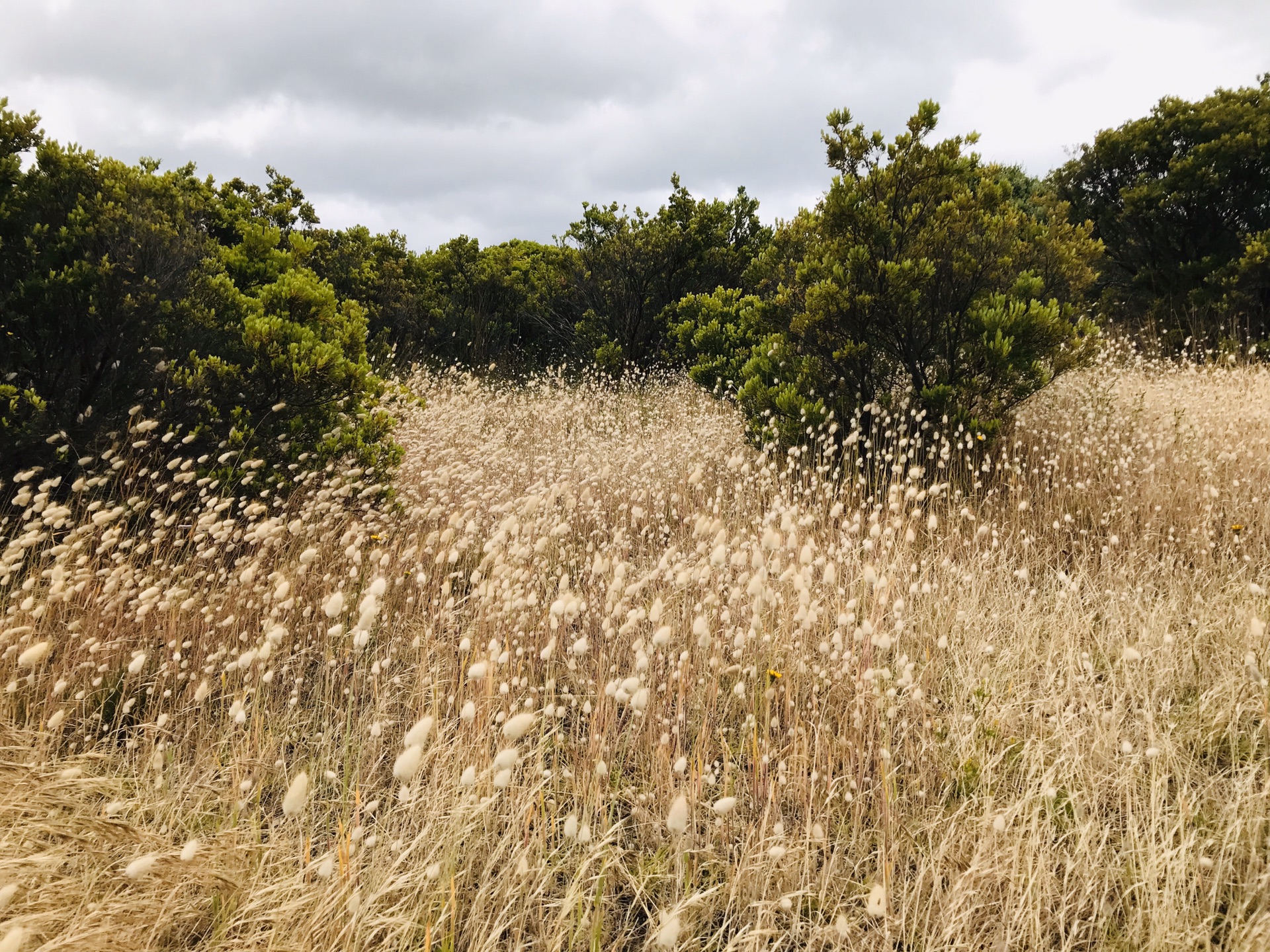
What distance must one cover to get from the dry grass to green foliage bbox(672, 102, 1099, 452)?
4.72 feet

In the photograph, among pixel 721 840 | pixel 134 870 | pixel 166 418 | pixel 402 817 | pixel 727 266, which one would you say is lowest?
pixel 721 840

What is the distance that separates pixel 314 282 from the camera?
468 cm

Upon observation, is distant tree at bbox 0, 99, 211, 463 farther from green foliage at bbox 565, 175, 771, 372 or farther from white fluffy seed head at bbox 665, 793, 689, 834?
green foliage at bbox 565, 175, 771, 372

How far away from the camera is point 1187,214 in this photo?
1127cm

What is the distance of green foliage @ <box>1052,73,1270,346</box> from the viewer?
10367 millimetres

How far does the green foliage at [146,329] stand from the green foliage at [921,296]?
3458 mm

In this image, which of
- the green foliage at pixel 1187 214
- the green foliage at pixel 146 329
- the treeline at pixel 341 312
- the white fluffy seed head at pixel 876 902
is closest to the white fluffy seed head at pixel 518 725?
the white fluffy seed head at pixel 876 902

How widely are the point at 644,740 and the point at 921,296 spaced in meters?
4.26

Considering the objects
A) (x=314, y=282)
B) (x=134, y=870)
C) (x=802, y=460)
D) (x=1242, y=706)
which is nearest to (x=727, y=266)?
(x=802, y=460)

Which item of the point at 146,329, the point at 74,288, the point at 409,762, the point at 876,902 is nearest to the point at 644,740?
the point at 876,902

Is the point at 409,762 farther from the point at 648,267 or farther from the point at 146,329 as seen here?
the point at 648,267

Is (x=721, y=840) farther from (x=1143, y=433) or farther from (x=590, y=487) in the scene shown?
(x=1143, y=433)

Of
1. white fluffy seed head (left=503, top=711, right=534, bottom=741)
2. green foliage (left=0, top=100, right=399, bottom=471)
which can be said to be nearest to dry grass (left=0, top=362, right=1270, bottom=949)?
white fluffy seed head (left=503, top=711, right=534, bottom=741)

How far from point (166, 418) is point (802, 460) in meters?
4.27
